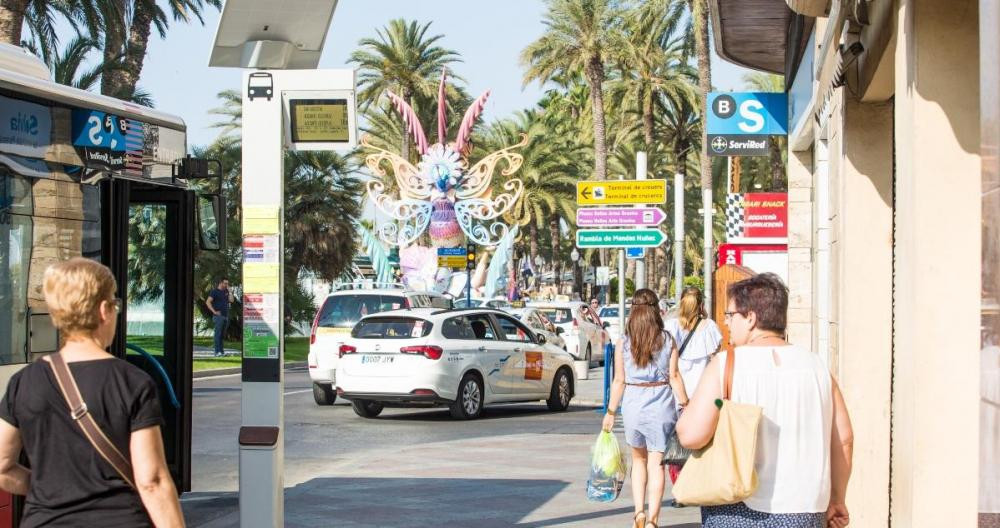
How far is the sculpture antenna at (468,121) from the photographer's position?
5256cm

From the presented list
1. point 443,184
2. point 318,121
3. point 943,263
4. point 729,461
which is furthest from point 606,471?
point 443,184

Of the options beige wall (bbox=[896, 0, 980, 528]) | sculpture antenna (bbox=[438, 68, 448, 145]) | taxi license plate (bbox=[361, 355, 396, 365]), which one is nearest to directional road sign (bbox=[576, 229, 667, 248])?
taxi license plate (bbox=[361, 355, 396, 365])

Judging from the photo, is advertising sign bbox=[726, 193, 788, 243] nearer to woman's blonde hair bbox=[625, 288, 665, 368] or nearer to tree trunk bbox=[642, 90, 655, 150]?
woman's blonde hair bbox=[625, 288, 665, 368]

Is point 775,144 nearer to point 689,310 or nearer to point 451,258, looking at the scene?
point 451,258

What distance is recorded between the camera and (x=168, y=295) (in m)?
9.98

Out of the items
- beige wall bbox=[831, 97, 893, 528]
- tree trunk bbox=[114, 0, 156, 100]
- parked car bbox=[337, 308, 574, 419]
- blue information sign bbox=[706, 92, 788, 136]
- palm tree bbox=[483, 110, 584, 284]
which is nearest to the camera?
beige wall bbox=[831, 97, 893, 528]

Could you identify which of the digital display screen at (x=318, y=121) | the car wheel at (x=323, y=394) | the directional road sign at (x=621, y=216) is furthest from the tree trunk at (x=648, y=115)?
the digital display screen at (x=318, y=121)

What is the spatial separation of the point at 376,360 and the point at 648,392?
918cm

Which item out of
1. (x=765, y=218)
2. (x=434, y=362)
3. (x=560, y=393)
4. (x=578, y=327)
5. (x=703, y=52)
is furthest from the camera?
(x=703, y=52)

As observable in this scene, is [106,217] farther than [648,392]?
No

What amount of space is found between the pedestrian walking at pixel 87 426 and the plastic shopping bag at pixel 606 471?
18.4 ft

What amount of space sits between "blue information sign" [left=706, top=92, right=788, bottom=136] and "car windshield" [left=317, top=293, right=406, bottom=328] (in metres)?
7.13

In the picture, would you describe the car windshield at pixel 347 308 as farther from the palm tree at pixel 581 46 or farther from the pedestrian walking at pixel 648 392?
the palm tree at pixel 581 46

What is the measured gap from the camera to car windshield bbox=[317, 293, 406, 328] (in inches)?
826
